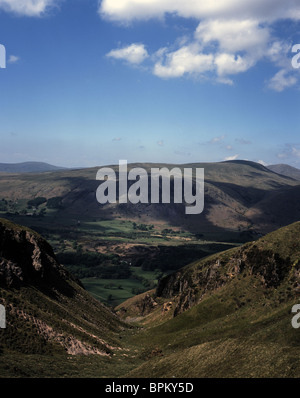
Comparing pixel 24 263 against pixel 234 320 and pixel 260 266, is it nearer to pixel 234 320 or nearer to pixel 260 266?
pixel 234 320

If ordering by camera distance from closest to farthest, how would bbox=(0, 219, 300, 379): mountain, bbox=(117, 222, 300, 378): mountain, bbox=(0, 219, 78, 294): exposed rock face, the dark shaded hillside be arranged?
bbox=(117, 222, 300, 378): mountain, bbox=(0, 219, 300, 379): mountain, bbox=(0, 219, 78, 294): exposed rock face, the dark shaded hillside

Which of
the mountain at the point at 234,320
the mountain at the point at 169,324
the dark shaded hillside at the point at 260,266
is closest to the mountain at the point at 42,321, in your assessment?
the mountain at the point at 169,324

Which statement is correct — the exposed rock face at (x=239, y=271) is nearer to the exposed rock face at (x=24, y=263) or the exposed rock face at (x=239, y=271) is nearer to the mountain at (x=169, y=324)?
the mountain at (x=169, y=324)

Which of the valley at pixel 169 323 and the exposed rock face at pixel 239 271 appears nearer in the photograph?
the valley at pixel 169 323

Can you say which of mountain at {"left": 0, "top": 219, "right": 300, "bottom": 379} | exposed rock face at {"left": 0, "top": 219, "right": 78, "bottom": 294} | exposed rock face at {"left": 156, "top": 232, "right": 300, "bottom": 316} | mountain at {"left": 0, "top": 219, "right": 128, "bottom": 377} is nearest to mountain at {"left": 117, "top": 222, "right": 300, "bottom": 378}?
exposed rock face at {"left": 156, "top": 232, "right": 300, "bottom": 316}

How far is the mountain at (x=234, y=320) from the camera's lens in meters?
39.8

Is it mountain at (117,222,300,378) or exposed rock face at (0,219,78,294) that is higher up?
exposed rock face at (0,219,78,294)

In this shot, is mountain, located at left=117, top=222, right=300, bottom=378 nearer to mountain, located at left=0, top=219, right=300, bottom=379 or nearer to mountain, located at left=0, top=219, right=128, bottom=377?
mountain, located at left=0, top=219, right=300, bottom=379

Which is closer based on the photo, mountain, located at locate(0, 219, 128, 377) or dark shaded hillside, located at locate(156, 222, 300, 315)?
mountain, located at locate(0, 219, 128, 377)

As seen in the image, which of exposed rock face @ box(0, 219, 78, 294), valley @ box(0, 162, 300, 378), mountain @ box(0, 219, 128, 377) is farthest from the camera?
exposed rock face @ box(0, 219, 78, 294)

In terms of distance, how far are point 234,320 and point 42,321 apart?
37.8 meters

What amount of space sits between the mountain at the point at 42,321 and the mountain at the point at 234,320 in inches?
381

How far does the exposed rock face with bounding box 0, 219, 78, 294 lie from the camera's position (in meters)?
65.1
